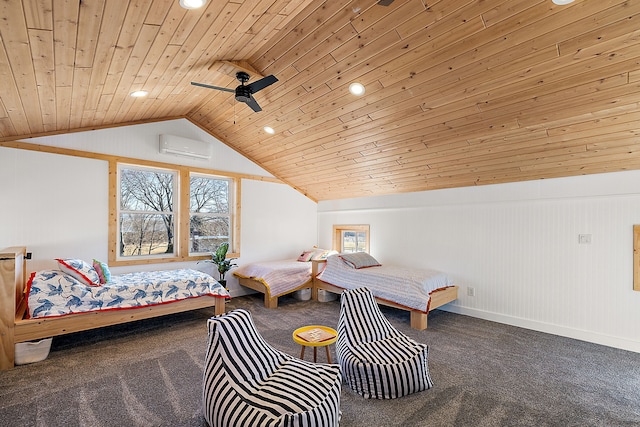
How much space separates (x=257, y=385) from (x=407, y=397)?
3.89ft

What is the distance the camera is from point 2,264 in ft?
9.36

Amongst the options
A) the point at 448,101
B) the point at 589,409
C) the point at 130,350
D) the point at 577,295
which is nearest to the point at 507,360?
the point at 589,409

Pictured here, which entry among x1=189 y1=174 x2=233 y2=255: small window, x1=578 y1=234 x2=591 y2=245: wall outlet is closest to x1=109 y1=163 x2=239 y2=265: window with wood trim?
x1=189 y1=174 x2=233 y2=255: small window

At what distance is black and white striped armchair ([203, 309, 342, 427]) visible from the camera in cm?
179

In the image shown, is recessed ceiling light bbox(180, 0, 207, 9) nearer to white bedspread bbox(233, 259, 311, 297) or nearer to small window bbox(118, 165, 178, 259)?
small window bbox(118, 165, 178, 259)

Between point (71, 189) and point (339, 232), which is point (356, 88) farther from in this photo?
point (71, 189)

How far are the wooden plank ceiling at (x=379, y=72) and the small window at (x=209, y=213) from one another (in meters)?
1.51

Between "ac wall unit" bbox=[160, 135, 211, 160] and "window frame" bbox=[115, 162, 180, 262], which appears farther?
"ac wall unit" bbox=[160, 135, 211, 160]

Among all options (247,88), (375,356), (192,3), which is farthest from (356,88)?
(375,356)

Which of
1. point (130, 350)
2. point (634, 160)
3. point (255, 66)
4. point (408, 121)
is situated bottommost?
point (130, 350)

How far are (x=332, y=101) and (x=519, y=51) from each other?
1.90 meters

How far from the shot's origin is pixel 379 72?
3.19m

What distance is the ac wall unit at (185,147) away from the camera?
5.02m

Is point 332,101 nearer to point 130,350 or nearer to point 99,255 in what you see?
point 130,350
